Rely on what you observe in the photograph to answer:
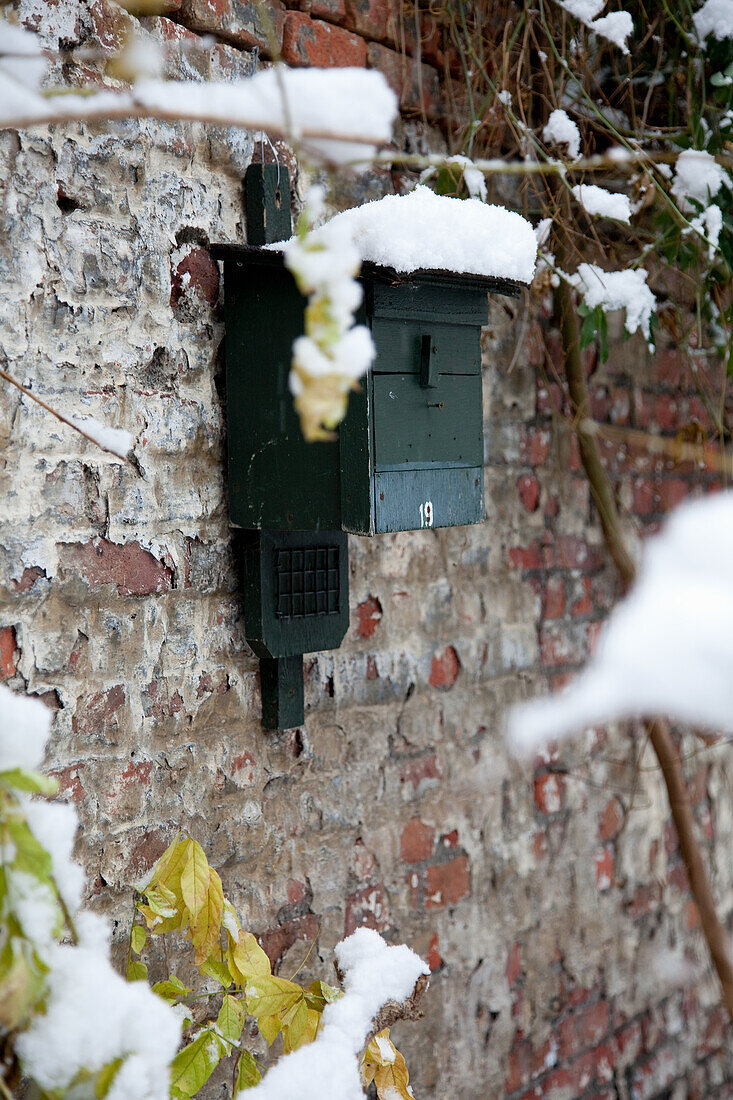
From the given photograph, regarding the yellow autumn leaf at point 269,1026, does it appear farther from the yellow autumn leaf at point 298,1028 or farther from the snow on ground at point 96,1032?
the snow on ground at point 96,1032

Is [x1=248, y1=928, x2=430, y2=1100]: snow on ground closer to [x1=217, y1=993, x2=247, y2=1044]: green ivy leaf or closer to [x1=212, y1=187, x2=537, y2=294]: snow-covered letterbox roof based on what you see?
[x1=217, y1=993, x2=247, y2=1044]: green ivy leaf

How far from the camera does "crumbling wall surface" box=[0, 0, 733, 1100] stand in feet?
4.39

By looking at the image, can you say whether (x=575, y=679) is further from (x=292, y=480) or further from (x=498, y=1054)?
(x=292, y=480)

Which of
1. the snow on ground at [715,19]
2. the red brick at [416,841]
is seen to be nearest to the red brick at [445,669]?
the red brick at [416,841]

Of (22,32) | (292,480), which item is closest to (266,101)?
(22,32)

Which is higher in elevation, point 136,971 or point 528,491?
point 528,491

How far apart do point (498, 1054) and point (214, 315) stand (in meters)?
1.64

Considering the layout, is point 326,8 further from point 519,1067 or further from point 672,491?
point 519,1067

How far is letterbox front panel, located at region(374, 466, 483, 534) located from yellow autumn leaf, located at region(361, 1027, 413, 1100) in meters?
0.68

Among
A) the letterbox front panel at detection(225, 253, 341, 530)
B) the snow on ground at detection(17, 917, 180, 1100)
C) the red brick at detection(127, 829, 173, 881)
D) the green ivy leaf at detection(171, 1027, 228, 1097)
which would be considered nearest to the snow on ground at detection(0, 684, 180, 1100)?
the snow on ground at detection(17, 917, 180, 1100)

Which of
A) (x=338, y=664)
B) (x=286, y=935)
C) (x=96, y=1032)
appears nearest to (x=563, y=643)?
(x=338, y=664)

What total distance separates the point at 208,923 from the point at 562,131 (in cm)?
156

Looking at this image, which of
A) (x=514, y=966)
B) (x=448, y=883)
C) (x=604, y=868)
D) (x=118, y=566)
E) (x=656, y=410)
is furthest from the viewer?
(x=656, y=410)

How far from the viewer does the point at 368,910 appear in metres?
1.81
